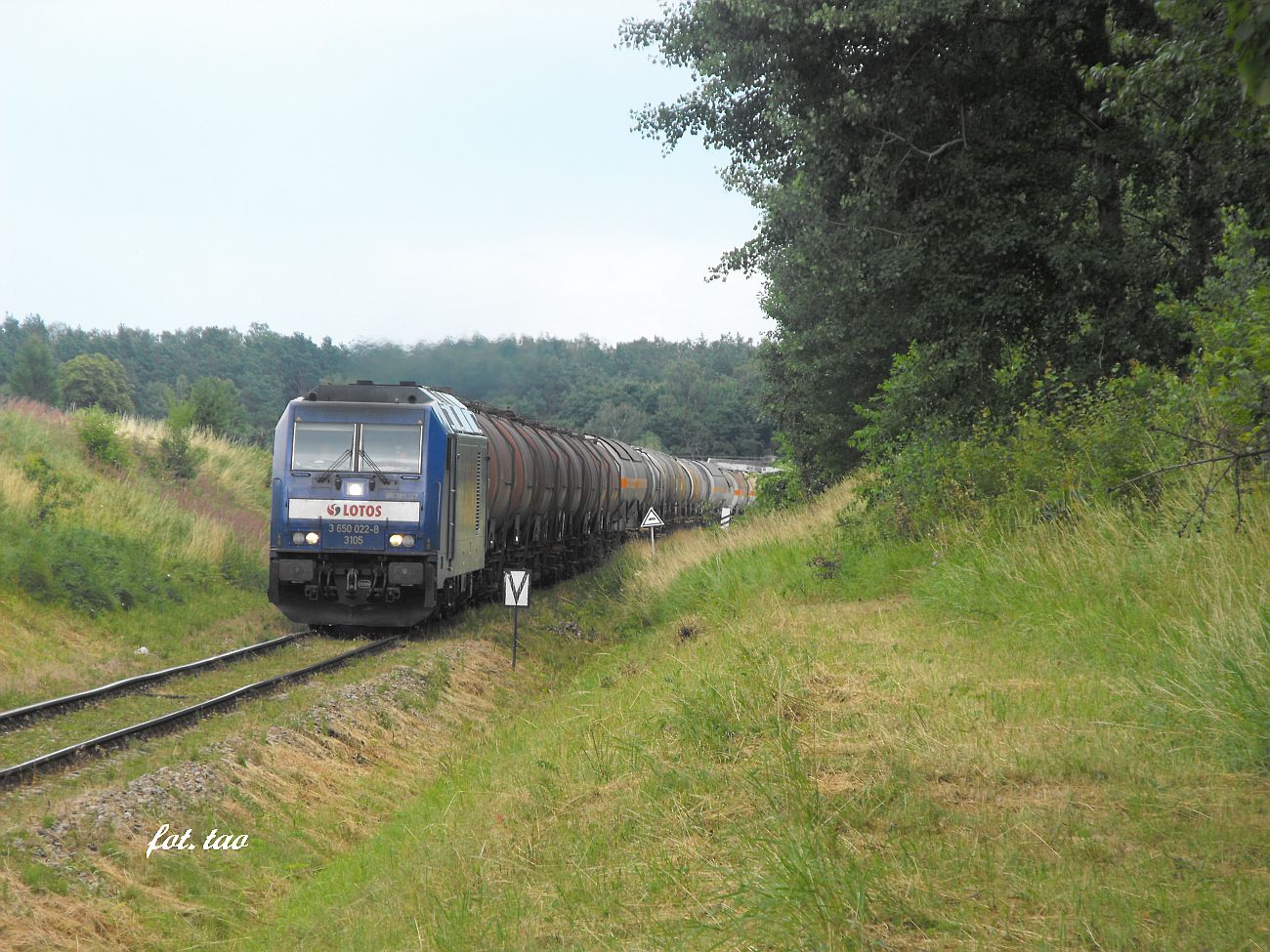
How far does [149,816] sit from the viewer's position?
28.3 ft

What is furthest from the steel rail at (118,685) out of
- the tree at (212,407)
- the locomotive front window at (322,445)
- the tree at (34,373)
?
the tree at (34,373)

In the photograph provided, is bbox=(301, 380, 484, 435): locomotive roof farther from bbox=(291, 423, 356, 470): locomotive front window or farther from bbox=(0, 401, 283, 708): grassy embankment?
bbox=(0, 401, 283, 708): grassy embankment

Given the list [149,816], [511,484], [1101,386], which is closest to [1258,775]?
[149,816]

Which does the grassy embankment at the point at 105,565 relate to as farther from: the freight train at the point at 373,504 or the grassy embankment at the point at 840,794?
the grassy embankment at the point at 840,794

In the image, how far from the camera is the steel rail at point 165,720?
384 inches

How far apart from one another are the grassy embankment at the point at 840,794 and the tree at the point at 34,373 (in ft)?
216

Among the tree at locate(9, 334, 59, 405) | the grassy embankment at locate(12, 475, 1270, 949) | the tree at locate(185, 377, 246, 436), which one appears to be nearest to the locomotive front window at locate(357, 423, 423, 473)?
the grassy embankment at locate(12, 475, 1270, 949)

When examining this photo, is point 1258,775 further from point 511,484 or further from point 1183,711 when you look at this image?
point 511,484

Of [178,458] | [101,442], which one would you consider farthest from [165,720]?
[178,458]

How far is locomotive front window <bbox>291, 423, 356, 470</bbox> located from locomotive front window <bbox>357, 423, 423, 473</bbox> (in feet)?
0.75

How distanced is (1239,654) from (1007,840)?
7.86ft

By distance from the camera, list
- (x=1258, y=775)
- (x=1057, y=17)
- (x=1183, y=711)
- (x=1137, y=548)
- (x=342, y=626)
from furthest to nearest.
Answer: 1. (x=342, y=626)
2. (x=1057, y=17)
3. (x=1137, y=548)
4. (x=1183, y=711)
5. (x=1258, y=775)

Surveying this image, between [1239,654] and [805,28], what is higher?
[805,28]

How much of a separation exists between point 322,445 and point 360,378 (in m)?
8.40
